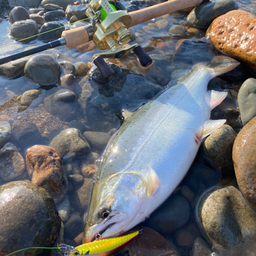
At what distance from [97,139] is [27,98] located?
6.33 ft

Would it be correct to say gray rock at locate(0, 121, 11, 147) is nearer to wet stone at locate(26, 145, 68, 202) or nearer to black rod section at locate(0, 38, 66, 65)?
wet stone at locate(26, 145, 68, 202)

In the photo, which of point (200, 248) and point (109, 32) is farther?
point (109, 32)

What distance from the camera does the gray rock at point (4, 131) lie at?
3610 millimetres

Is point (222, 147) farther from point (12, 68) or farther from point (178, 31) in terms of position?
point (12, 68)

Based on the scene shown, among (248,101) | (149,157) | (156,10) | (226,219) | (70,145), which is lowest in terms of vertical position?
(226,219)

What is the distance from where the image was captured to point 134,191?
2.59 metres

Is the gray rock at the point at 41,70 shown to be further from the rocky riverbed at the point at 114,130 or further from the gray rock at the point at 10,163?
the gray rock at the point at 10,163

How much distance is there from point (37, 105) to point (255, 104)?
4.18 metres

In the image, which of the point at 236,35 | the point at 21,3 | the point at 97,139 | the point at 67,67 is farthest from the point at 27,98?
the point at 21,3

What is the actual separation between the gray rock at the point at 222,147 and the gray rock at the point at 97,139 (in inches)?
68.1

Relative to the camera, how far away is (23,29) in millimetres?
6148

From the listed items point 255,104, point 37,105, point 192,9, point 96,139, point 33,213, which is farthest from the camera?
point 192,9

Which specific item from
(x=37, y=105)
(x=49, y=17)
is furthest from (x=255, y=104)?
(x=49, y=17)

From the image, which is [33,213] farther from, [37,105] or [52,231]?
[37,105]
